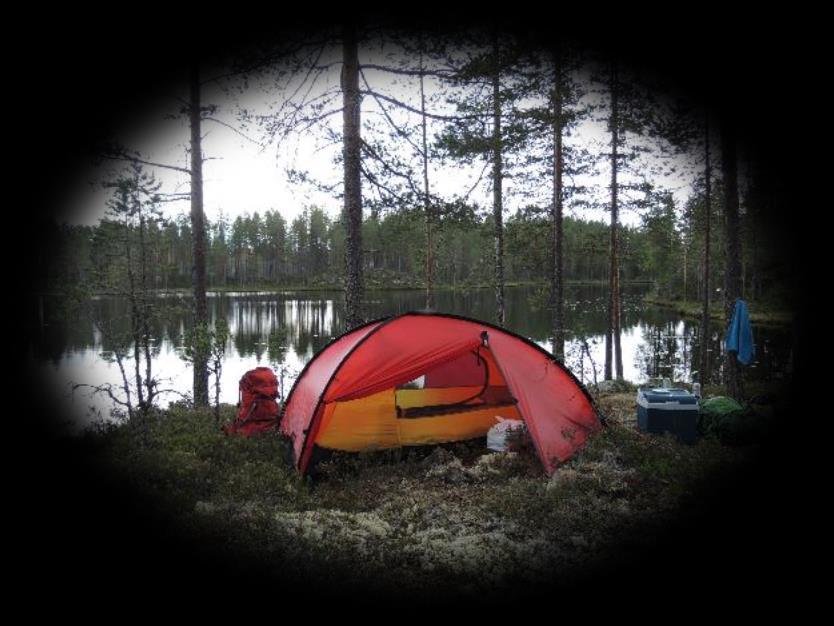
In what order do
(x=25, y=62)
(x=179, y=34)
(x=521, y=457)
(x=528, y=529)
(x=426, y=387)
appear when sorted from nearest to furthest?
(x=25, y=62), (x=179, y=34), (x=528, y=529), (x=521, y=457), (x=426, y=387)

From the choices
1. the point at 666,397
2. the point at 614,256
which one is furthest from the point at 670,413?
the point at 614,256

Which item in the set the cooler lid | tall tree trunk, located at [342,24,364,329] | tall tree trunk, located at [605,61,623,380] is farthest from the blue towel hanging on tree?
tall tree trunk, located at [605,61,623,380]

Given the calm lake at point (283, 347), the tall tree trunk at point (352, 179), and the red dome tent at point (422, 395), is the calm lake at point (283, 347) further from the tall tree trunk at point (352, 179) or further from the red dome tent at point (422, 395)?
the red dome tent at point (422, 395)

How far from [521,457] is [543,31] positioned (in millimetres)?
5443

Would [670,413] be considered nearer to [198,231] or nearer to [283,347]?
[198,231]

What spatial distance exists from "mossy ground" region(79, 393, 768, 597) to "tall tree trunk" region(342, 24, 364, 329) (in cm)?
282

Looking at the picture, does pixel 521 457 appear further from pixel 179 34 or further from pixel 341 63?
pixel 341 63

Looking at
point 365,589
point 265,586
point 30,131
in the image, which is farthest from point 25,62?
point 365,589

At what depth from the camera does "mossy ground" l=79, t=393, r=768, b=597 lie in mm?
4102

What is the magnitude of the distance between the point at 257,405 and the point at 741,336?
342 inches

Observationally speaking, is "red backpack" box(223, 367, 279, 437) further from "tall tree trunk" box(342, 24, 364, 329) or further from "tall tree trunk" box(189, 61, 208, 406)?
"tall tree trunk" box(189, 61, 208, 406)

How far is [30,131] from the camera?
12.0 feet

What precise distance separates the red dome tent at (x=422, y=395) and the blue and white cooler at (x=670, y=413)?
2.49 feet

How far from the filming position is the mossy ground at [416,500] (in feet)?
13.5
